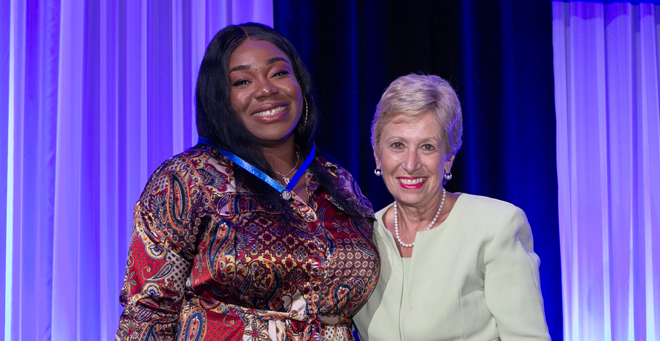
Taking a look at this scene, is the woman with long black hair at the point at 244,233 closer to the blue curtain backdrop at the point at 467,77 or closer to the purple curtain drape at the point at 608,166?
the blue curtain backdrop at the point at 467,77

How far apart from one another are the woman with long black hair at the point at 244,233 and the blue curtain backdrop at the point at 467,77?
1.24 metres

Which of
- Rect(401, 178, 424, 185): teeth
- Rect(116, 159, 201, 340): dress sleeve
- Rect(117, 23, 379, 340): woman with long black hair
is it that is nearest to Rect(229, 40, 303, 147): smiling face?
Rect(117, 23, 379, 340): woman with long black hair

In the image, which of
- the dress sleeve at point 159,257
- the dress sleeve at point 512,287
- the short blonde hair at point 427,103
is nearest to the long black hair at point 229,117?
the dress sleeve at point 159,257

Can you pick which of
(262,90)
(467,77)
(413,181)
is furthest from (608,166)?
(262,90)

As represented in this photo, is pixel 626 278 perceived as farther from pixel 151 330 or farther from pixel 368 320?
pixel 151 330

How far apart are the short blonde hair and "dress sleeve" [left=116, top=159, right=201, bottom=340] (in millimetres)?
663

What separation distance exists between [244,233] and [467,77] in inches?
81.3

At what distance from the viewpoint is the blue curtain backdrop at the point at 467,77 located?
9.87 feet

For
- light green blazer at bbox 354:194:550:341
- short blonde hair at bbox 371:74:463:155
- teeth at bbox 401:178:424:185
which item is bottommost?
light green blazer at bbox 354:194:550:341

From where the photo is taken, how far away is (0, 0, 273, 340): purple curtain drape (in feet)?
8.89

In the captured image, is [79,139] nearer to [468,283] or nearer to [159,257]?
[159,257]

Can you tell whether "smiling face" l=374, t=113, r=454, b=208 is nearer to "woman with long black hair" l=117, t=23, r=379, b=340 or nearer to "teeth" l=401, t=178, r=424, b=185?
"teeth" l=401, t=178, r=424, b=185

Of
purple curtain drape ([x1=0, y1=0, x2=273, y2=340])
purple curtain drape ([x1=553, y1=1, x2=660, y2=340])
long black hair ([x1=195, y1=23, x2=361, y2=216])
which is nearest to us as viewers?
long black hair ([x1=195, y1=23, x2=361, y2=216])

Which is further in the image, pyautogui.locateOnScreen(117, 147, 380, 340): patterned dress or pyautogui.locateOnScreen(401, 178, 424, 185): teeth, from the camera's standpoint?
pyautogui.locateOnScreen(401, 178, 424, 185): teeth
